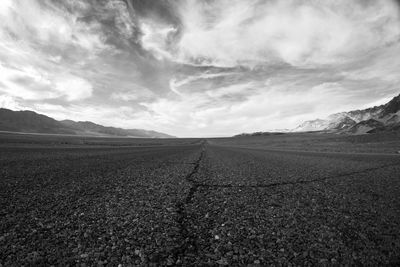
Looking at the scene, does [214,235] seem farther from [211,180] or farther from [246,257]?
[211,180]

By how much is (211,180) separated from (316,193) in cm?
487

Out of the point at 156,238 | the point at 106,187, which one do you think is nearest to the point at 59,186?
the point at 106,187

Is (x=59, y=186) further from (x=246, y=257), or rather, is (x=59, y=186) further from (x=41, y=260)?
(x=246, y=257)

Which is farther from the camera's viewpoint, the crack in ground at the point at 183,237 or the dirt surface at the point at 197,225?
the crack in ground at the point at 183,237

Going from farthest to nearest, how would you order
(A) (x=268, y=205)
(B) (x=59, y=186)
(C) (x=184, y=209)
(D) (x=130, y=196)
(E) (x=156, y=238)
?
(B) (x=59, y=186) < (D) (x=130, y=196) < (A) (x=268, y=205) < (C) (x=184, y=209) < (E) (x=156, y=238)

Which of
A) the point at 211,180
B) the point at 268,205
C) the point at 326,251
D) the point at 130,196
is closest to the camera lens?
the point at 326,251

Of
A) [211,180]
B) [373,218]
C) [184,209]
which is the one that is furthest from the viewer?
[211,180]

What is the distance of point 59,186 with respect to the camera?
8.52m

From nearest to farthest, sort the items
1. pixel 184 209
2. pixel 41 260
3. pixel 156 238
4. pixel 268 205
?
1. pixel 41 260
2. pixel 156 238
3. pixel 184 209
4. pixel 268 205

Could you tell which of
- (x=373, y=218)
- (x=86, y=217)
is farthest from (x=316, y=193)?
(x=86, y=217)

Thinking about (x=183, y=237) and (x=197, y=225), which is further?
(x=197, y=225)

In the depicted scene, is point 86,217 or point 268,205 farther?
point 268,205

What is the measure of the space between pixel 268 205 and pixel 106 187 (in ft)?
22.7

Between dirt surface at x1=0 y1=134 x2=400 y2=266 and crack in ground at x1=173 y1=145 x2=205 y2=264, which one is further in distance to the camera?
Answer: crack in ground at x1=173 y1=145 x2=205 y2=264
